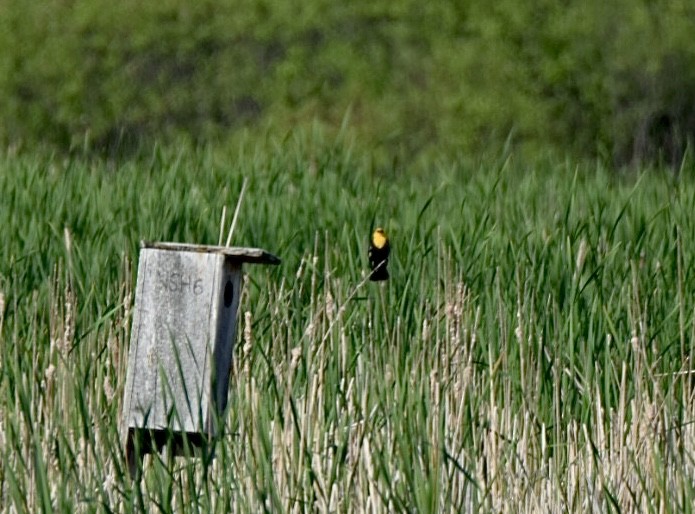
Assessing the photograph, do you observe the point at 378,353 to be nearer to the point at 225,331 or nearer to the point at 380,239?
the point at 380,239

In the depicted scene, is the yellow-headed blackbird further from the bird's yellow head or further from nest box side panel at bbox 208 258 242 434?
nest box side panel at bbox 208 258 242 434

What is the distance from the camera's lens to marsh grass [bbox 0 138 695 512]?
2535 millimetres

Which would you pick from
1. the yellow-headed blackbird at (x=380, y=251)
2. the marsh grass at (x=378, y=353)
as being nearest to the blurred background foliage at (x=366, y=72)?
the marsh grass at (x=378, y=353)

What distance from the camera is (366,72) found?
12227 millimetres

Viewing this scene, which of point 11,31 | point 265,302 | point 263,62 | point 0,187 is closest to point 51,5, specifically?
point 11,31

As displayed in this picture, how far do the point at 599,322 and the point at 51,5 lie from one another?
10.4 m

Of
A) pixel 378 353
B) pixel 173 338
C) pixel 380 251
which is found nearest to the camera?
pixel 173 338

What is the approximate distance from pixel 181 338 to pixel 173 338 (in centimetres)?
4

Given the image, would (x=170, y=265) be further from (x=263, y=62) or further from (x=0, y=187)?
(x=263, y=62)

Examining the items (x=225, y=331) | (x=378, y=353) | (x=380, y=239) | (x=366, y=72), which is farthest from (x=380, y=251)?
(x=366, y=72)

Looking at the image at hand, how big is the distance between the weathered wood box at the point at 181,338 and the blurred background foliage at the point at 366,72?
8262 millimetres

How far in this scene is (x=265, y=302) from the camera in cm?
→ 373

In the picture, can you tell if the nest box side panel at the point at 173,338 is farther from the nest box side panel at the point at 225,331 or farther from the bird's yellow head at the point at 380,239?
the bird's yellow head at the point at 380,239

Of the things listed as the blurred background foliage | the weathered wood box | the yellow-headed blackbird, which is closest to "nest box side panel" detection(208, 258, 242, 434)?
the weathered wood box
